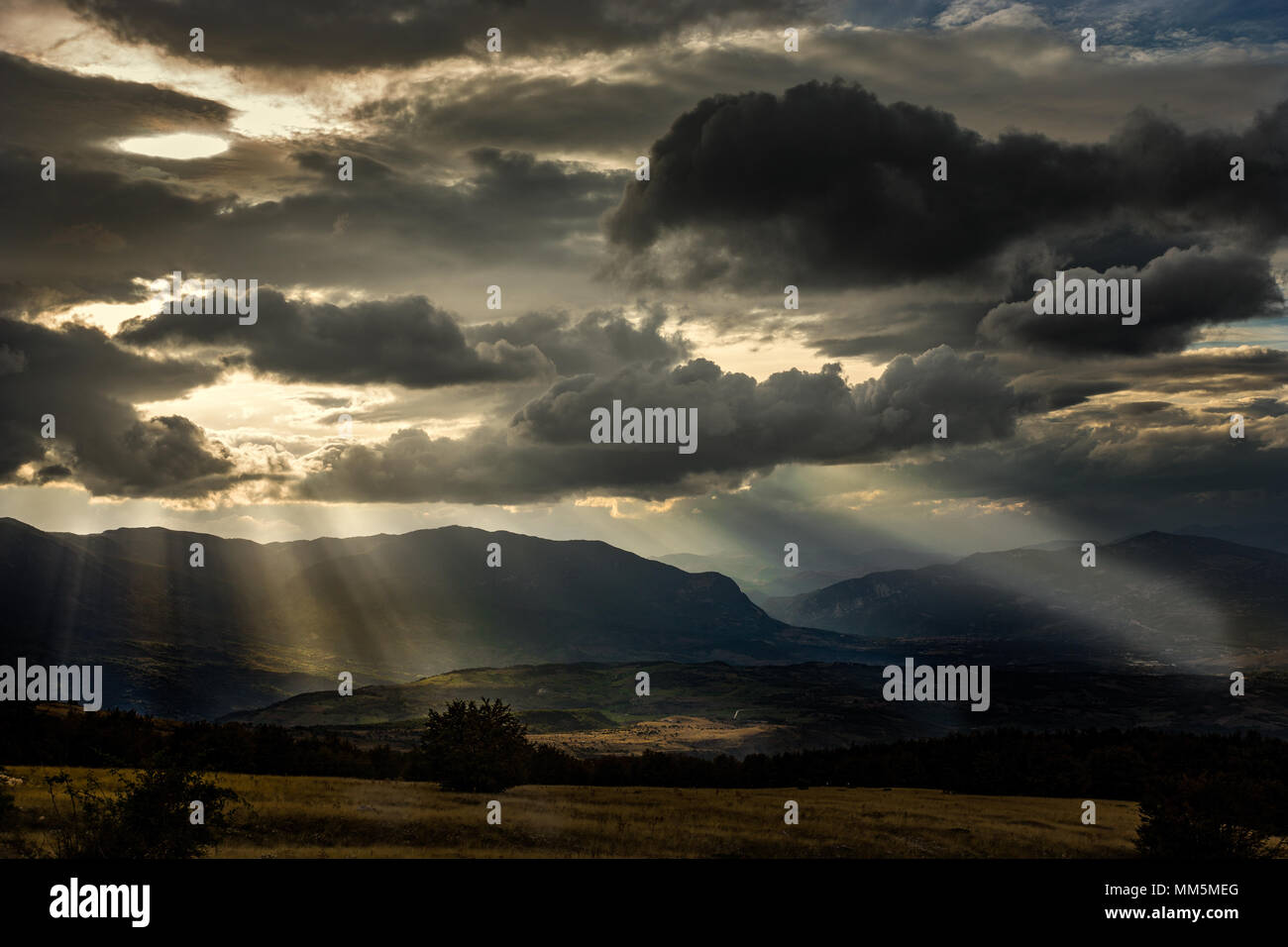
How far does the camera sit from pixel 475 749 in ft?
217

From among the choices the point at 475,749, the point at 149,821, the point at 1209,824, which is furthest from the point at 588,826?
the point at 1209,824

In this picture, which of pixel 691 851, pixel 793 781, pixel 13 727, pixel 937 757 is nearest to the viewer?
pixel 691 851

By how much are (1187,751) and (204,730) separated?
147002 mm

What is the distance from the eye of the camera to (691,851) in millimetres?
41969

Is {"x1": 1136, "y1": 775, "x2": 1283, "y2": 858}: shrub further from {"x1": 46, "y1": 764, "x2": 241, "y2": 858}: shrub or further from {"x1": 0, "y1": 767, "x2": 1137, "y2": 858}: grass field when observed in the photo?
{"x1": 46, "y1": 764, "x2": 241, "y2": 858}: shrub

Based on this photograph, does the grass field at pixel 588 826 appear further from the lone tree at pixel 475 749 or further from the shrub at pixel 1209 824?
the shrub at pixel 1209 824

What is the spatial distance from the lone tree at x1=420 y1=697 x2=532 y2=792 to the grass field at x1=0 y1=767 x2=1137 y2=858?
168 cm

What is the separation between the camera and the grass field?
40031 mm

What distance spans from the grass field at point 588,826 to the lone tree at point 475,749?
168 centimetres

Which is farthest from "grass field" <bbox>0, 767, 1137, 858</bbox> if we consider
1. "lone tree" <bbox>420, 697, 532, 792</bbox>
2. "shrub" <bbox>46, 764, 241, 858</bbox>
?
"shrub" <bbox>46, 764, 241, 858</bbox>

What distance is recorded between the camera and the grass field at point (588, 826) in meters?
40.0
